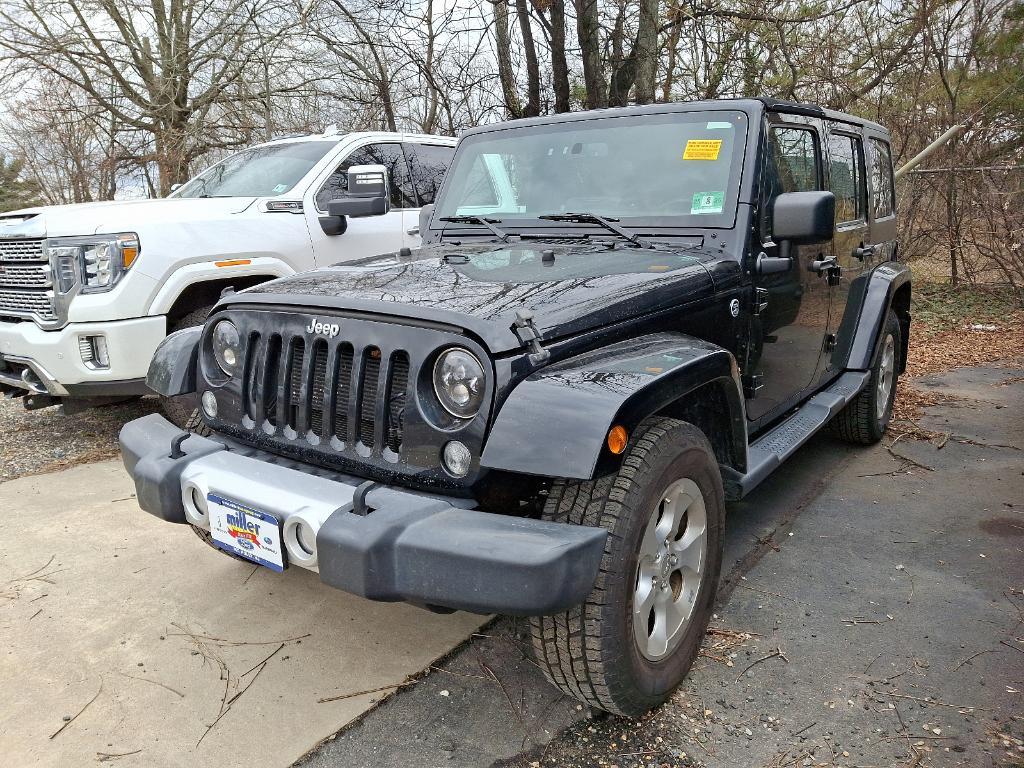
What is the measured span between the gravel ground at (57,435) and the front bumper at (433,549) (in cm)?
335

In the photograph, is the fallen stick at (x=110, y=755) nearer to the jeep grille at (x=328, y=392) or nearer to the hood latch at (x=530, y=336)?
the jeep grille at (x=328, y=392)

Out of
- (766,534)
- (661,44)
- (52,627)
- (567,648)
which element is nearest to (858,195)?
(766,534)

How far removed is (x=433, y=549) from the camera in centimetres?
195

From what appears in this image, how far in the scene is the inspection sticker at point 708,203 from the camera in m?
3.20

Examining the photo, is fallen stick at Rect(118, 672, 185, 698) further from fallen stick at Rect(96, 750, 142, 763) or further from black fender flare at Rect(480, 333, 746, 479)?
black fender flare at Rect(480, 333, 746, 479)

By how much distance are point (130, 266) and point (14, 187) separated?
16845 millimetres

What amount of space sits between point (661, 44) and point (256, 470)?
1045cm

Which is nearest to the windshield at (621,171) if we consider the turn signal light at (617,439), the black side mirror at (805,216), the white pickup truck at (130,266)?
the black side mirror at (805,216)

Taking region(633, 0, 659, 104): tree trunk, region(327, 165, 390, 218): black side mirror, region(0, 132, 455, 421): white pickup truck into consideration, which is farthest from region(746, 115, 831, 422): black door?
region(633, 0, 659, 104): tree trunk

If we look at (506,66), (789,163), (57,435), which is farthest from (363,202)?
(506,66)

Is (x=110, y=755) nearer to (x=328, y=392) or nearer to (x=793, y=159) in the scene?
(x=328, y=392)

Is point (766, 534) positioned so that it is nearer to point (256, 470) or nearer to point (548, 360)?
point (548, 360)

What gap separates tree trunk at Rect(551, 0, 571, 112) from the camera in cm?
1034

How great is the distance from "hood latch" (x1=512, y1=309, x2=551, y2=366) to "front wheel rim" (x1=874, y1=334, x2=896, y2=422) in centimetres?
339
